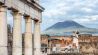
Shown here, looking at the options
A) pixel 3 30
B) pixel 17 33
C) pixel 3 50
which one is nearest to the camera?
pixel 3 50

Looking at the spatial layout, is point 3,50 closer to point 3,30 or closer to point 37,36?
point 3,30

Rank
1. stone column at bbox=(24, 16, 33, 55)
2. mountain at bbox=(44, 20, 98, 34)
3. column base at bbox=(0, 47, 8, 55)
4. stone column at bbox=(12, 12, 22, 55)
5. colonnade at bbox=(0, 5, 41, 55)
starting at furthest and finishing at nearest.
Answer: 1. mountain at bbox=(44, 20, 98, 34)
2. stone column at bbox=(24, 16, 33, 55)
3. stone column at bbox=(12, 12, 22, 55)
4. colonnade at bbox=(0, 5, 41, 55)
5. column base at bbox=(0, 47, 8, 55)

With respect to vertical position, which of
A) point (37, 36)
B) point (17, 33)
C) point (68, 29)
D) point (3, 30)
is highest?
point (68, 29)

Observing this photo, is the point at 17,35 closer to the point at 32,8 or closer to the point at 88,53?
the point at 32,8

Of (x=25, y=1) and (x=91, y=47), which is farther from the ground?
(x=25, y=1)

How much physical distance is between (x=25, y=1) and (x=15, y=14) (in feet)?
5.67

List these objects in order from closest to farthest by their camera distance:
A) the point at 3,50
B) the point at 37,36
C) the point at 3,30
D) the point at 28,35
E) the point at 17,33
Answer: the point at 3,50 → the point at 3,30 → the point at 17,33 → the point at 28,35 → the point at 37,36

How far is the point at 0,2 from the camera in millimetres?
26422

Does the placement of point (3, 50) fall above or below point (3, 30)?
below

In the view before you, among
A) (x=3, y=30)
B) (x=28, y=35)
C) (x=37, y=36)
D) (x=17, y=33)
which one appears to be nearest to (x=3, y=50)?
(x=3, y=30)

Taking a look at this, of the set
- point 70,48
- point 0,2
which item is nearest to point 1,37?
point 0,2

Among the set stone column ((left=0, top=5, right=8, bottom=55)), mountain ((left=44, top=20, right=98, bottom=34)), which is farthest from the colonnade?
mountain ((left=44, top=20, right=98, bottom=34))

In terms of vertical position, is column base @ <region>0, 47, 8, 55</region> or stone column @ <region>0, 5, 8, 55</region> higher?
stone column @ <region>0, 5, 8, 55</region>

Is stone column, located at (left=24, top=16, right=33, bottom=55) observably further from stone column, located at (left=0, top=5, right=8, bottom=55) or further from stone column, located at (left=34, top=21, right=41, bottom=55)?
stone column, located at (left=0, top=5, right=8, bottom=55)
